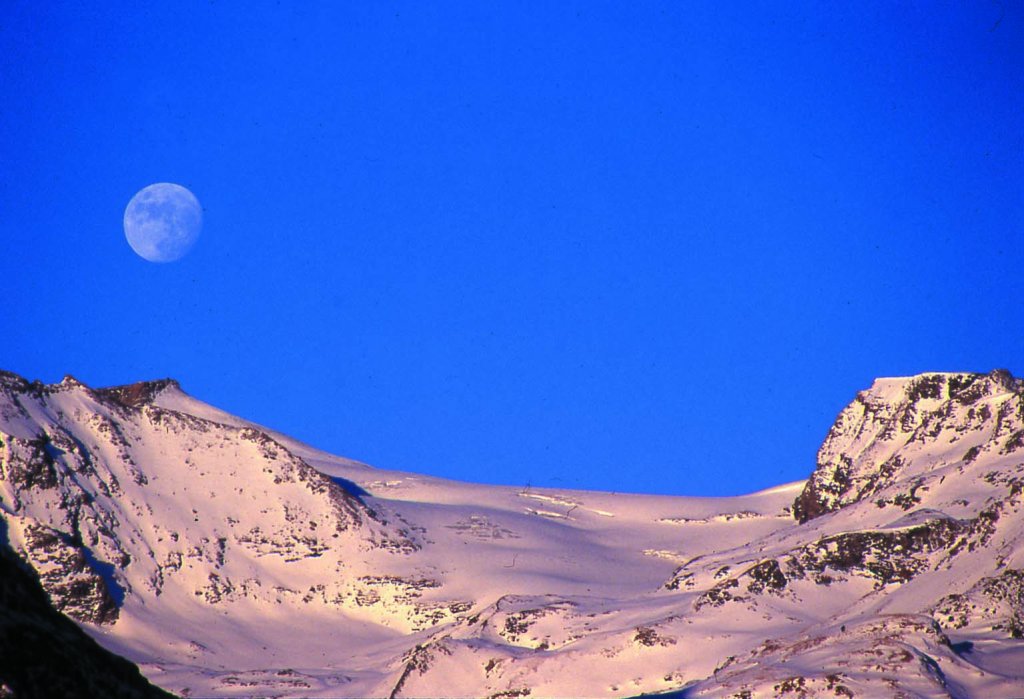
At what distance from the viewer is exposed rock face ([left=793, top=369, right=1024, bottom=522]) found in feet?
430

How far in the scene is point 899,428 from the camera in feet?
489

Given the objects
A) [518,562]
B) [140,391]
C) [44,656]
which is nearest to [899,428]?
[518,562]

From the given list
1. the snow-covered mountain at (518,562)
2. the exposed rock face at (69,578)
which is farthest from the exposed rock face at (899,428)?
the exposed rock face at (69,578)

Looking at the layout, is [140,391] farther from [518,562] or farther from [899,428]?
[899,428]

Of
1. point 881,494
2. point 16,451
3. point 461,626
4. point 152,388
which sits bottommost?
point 461,626

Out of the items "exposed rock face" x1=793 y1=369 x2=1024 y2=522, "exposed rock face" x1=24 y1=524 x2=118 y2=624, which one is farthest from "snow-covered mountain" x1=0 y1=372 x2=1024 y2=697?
"exposed rock face" x1=793 y1=369 x2=1024 y2=522

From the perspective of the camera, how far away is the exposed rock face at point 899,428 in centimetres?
13112

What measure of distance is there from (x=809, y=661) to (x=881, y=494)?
68.8m

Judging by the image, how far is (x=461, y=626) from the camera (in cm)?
8962

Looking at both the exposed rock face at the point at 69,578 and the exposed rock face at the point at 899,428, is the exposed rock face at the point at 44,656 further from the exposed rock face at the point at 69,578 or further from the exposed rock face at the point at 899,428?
the exposed rock face at the point at 899,428

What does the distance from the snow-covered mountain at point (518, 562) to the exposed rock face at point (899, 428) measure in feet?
1.36

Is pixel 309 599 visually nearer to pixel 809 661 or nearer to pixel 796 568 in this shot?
pixel 796 568

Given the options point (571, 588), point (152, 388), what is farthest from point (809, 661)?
point (152, 388)

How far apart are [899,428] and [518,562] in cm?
5143
